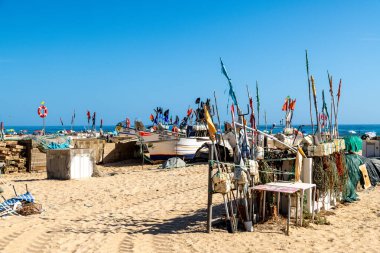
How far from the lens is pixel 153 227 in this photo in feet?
25.9

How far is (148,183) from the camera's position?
13562mm

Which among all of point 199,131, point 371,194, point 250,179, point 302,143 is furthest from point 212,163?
point 199,131

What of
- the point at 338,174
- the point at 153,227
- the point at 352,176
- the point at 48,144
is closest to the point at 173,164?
the point at 48,144

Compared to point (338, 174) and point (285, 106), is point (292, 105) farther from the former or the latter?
point (338, 174)

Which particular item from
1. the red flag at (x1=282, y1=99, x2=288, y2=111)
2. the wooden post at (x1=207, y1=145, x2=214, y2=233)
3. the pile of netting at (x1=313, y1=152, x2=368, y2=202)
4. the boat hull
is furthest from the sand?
the boat hull

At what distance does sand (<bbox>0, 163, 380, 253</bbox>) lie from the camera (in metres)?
6.69

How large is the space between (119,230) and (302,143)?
425 cm

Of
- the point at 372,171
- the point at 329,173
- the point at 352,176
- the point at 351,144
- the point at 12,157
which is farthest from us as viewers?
the point at 12,157

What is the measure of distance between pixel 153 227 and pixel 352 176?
229 inches

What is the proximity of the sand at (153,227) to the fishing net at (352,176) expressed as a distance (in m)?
0.29

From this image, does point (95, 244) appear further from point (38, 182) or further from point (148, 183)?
point (38, 182)

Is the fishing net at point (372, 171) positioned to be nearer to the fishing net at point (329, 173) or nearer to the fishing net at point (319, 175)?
the fishing net at point (329, 173)

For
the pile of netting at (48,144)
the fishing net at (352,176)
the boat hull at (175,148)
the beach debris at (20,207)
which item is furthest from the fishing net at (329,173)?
the pile of netting at (48,144)

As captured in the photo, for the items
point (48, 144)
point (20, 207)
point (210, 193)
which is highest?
point (48, 144)
